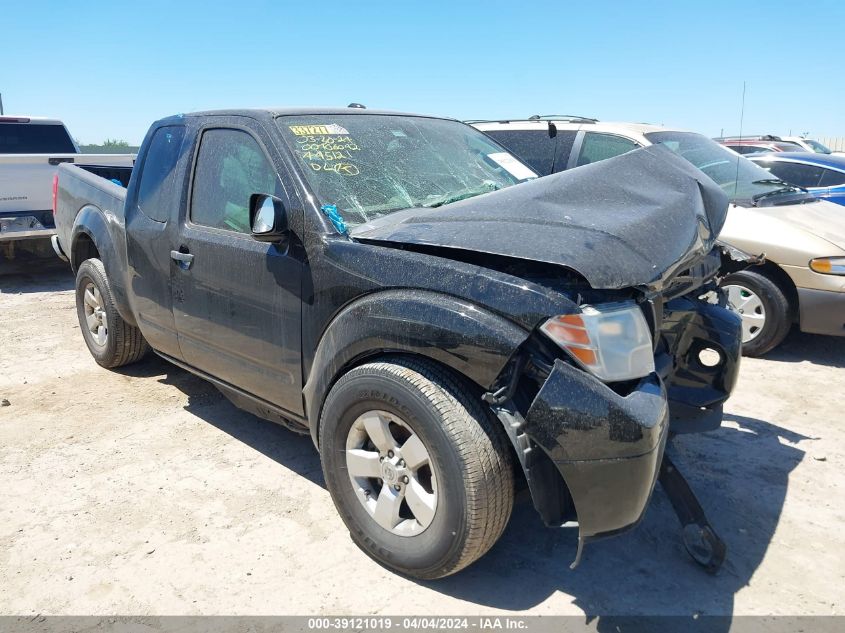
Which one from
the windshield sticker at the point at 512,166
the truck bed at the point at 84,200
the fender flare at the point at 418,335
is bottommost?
the fender flare at the point at 418,335

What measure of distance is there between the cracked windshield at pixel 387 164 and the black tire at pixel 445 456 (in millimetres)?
831

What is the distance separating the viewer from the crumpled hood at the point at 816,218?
17.9 feet

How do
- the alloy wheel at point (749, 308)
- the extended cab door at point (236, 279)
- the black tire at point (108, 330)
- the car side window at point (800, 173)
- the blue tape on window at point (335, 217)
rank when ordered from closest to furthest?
1. the blue tape on window at point (335, 217)
2. the extended cab door at point (236, 279)
3. the black tire at point (108, 330)
4. the alloy wheel at point (749, 308)
5. the car side window at point (800, 173)

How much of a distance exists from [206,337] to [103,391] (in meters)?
1.77

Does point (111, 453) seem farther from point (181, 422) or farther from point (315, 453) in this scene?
point (315, 453)

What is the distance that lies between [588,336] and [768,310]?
12.7 ft

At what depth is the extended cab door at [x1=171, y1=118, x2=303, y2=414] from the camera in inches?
128

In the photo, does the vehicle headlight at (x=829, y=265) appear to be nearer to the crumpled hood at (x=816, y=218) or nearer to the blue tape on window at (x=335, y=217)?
the crumpled hood at (x=816, y=218)

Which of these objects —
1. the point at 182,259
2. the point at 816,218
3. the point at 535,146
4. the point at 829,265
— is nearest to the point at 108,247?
the point at 182,259

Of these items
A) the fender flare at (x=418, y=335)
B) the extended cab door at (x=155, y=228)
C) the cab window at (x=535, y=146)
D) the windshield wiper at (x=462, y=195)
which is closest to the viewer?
the fender flare at (x=418, y=335)

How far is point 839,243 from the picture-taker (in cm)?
538

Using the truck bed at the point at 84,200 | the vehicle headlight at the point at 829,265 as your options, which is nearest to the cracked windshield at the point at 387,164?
the truck bed at the point at 84,200

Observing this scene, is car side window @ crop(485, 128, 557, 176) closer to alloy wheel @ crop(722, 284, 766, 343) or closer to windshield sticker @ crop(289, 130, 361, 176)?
alloy wheel @ crop(722, 284, 766, 343)

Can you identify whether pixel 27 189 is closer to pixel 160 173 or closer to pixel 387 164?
pixel 160 173
